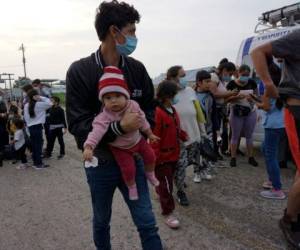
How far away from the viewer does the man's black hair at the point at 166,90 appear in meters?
3.85

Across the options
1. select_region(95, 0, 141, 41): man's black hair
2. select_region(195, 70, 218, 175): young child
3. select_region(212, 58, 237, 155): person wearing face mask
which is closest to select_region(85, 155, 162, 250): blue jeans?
select_region(95, 0, 141, 41): man's black hair

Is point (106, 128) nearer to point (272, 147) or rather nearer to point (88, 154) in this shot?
point (88, 154)

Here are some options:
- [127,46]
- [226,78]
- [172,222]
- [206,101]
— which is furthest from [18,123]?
[127,46]

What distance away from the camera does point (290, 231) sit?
10.0 ft

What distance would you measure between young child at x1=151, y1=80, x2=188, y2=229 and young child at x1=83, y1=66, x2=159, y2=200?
157cm

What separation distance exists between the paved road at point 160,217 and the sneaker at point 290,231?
128mm

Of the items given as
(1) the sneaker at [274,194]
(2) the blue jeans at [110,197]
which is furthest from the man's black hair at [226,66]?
(2) the blue jeans at [110,197]

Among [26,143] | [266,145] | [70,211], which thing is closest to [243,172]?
[266,145]

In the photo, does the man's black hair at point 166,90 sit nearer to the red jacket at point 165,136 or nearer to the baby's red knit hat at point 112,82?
the red jacket at point 165,136

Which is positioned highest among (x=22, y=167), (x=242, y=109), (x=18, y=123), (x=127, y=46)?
(x=127, y=46)

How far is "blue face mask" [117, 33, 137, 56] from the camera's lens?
2182mm

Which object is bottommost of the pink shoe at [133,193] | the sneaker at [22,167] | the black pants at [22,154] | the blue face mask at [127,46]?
the sneaker at [22,167]

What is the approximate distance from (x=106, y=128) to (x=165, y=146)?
1.86 metres

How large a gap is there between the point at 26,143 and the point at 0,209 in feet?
11.0
